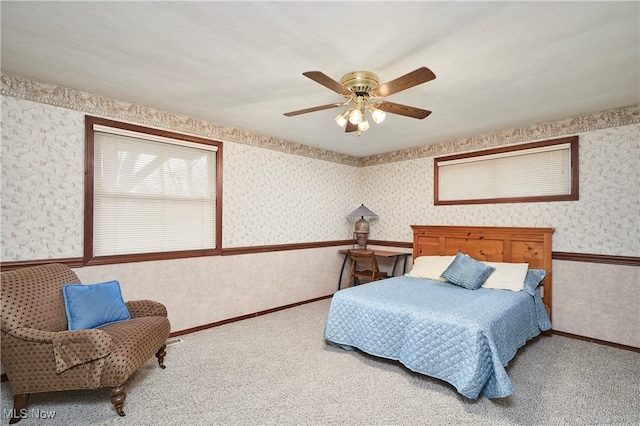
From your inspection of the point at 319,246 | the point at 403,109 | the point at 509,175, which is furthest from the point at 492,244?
the point at 403,109

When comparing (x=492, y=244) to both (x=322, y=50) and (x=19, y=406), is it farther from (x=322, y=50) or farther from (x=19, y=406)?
(x=19, y=406)

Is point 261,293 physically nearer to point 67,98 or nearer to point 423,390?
point 423,390

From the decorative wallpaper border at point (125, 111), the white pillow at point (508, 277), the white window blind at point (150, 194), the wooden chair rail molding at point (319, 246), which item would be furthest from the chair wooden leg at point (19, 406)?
the white pillow at point (508, 277)

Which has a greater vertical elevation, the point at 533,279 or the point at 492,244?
the point at 492,244

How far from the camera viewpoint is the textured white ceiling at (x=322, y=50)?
1.72 m

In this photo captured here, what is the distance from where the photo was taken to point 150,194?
10.8 ft

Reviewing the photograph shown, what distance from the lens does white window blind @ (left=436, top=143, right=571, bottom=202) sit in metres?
Result: 3.62

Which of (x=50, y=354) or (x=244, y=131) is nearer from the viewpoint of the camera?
(x=50, y=354)

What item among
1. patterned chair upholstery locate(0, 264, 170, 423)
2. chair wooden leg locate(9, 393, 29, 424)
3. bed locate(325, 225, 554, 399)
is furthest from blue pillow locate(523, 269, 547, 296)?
chair wooden leg locate(9, 393, 29, 424)

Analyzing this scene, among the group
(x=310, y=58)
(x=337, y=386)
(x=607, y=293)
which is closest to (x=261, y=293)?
(x=337, y=386)

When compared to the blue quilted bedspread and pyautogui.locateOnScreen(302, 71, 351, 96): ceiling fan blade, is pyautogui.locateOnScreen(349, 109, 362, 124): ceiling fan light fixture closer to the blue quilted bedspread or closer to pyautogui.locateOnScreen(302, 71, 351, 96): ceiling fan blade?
pyautogui.locateOnScreen(302, 71, 351, 96): ceiling fan blade

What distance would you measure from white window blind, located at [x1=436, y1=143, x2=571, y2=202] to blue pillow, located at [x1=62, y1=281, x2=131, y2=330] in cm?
412

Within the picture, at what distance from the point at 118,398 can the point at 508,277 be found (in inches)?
145

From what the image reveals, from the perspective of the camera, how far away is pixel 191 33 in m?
1.92
